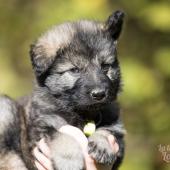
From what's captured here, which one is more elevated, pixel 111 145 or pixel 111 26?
pixel 111 26

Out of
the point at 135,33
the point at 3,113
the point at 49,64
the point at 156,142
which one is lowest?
the point at 156,142

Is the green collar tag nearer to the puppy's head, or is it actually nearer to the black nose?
the puppy's head

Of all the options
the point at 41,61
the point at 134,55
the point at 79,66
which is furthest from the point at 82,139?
the point at 134,55

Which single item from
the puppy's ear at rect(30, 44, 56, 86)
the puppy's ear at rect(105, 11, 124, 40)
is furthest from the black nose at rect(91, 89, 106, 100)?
the puppy's ear at rect(105, 11, 124, 40)

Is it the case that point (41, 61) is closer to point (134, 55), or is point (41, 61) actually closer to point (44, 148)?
point (44, 148)

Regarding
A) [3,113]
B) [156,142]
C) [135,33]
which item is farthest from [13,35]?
[3,113]

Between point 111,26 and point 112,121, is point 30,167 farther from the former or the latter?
point 111,26

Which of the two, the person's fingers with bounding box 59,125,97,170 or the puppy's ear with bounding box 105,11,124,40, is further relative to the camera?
the puppy's ear with bounding box 105,11,124,40
